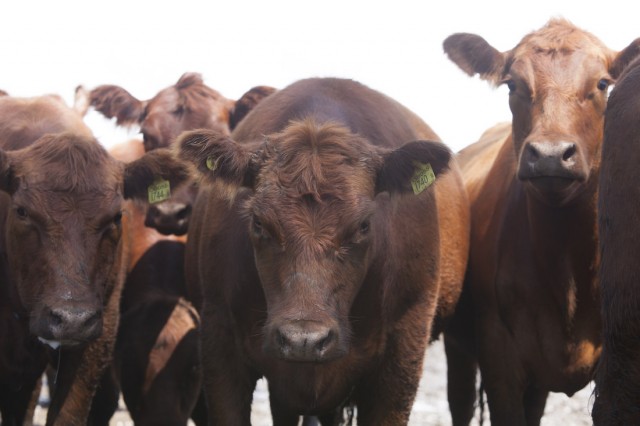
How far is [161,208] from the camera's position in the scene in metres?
7.86

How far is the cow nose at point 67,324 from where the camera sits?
232 inches

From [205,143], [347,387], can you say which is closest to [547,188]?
[347,387]

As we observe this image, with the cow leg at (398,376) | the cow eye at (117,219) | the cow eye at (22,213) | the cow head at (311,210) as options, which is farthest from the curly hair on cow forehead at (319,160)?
the cow eye at (22,213)

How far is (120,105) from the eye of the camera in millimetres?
9727

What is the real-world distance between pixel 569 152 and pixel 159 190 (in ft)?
8.12

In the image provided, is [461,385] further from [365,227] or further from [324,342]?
[324,342]

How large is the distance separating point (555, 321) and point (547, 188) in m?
0.99

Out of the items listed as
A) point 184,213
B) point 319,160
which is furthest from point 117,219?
point 319,160

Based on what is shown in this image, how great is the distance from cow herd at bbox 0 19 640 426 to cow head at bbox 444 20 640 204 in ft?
0.05

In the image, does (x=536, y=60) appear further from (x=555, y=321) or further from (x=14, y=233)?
(x=14, y=233)

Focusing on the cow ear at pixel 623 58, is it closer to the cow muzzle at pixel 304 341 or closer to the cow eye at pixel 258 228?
the cow eye at pixel 258 228

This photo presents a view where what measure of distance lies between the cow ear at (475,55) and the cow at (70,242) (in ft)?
7.25

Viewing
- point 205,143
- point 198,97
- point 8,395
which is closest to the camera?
point 205,143

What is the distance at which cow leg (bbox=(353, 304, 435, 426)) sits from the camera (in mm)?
5953
